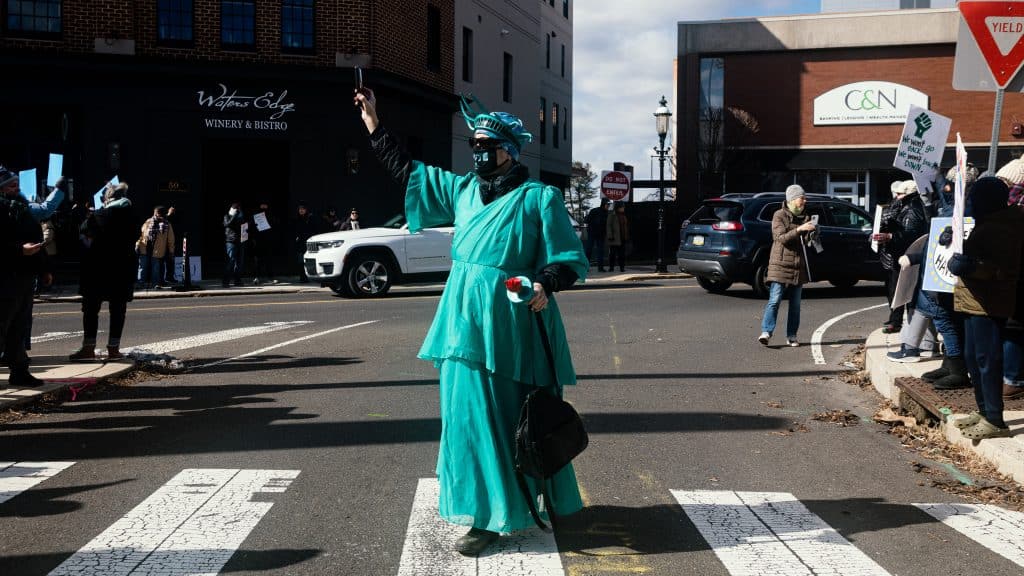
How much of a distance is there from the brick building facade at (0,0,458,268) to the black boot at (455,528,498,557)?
21.0 metres

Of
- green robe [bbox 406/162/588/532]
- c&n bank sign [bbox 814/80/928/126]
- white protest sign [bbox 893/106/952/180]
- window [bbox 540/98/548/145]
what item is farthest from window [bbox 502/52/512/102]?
green robe [bbox 406/162/588/532]

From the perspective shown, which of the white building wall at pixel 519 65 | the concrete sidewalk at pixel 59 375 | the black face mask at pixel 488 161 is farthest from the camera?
the white building wall at pixel 519 65

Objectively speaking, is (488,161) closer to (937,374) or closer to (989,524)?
(989,524)

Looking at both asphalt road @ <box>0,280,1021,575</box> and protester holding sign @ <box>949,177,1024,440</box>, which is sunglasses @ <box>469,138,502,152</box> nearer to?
asphalt road @ <box>0,280,1021,575</box>

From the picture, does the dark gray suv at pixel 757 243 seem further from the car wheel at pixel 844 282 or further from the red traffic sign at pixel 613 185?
the red traffic sign at pixel 613 185

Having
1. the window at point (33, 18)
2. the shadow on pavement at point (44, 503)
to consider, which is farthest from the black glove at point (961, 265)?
the window at point (33, 18)

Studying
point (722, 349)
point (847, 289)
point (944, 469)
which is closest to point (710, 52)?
point (847, 289)

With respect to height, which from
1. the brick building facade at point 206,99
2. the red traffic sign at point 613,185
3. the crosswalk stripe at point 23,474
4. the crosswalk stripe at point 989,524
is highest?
the brick building facade at point 206,99

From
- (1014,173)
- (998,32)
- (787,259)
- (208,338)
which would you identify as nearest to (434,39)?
(208,338)

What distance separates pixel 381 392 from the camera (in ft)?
28.4

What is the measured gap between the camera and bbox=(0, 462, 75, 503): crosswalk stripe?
5496 mm

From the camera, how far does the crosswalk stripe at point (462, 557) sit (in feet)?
13.8

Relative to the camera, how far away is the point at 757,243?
688 inches

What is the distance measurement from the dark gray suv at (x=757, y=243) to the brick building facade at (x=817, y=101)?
697 inches
